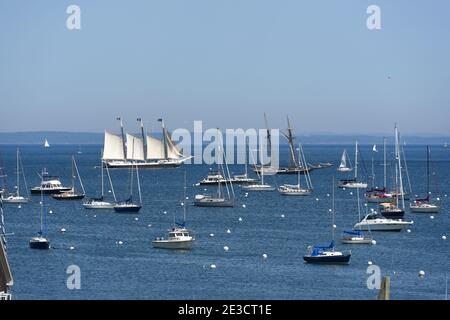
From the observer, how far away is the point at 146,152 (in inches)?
6393

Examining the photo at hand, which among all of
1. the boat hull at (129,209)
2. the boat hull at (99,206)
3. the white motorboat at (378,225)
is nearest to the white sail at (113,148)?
the boat hull at (99,206)

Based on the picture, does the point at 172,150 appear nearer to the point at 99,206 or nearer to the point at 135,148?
Answer: the point at 135,148

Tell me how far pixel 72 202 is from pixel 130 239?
1173 inches

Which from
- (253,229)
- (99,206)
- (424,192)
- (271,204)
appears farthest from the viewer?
(424,192)

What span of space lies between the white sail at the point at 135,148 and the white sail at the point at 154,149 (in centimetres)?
144

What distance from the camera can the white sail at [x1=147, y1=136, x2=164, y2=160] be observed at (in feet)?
523

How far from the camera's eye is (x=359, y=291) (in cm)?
3475

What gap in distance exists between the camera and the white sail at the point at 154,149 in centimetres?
15950

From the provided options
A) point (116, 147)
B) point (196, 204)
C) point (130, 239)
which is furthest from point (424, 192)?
point (116, 147)

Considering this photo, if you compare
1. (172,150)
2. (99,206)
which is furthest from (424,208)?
(172,150)

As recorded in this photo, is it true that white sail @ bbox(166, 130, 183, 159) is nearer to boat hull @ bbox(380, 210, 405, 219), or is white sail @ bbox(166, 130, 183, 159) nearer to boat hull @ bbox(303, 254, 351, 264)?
boat hull @ bbox(380, 210, 405, 219)

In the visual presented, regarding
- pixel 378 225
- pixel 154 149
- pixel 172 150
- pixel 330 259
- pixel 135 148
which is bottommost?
pixel 330 259

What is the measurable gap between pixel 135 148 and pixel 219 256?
11571cm
